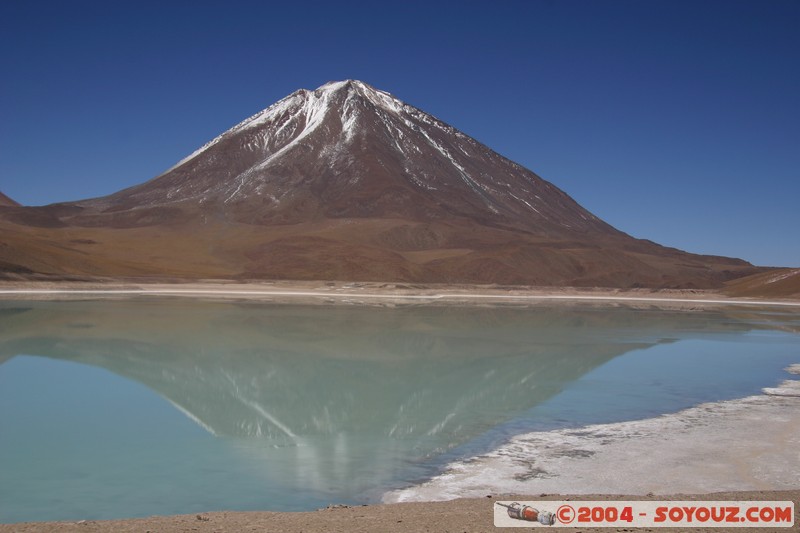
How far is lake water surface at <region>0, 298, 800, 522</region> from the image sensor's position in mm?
7949

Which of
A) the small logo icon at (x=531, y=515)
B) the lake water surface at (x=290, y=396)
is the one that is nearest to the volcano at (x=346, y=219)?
the lake water surface at (x=290, y=396)

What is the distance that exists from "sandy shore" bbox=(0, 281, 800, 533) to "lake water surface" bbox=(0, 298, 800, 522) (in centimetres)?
62

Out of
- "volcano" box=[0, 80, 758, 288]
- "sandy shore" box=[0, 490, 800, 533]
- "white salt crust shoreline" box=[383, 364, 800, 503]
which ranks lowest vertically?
"white salt crust shoreline" box=[383, 364, 800, 503]

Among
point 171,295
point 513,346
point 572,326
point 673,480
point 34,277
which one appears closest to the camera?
point 673,480

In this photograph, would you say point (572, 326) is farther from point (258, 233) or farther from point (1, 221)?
point (1, 221)

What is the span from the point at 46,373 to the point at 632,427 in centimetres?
1211

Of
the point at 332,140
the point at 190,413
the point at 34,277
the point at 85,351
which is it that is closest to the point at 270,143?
the point at 332,140

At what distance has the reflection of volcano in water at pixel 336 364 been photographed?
10.1 meters

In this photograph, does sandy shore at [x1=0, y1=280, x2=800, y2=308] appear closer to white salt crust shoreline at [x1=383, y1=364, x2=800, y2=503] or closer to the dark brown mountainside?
white salt crust shoreline at [x1=383, y1=364, x2=800, y2=503]

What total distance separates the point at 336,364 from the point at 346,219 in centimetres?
8267

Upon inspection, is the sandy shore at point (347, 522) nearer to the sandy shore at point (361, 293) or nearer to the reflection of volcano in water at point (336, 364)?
the reflection of volcano in water at point (336, 364)

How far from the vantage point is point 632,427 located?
36.5 feet

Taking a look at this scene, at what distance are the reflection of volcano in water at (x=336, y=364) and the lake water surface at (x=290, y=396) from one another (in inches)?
2.2

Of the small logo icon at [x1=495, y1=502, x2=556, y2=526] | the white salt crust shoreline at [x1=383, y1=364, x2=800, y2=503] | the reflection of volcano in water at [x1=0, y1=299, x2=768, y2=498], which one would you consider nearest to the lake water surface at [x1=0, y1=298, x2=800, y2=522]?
the reflection of volcano in water at [x1=0, y1=299, x2=768, y2=498]
